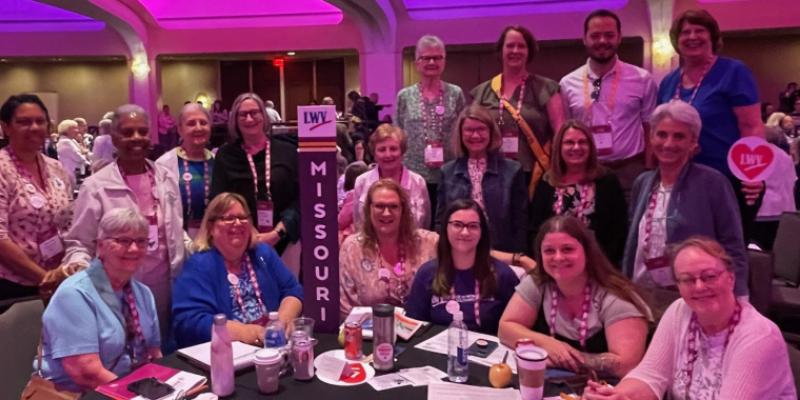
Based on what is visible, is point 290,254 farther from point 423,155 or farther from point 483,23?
point 483,23

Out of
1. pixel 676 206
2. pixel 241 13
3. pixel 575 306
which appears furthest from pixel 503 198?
pixel 241 13

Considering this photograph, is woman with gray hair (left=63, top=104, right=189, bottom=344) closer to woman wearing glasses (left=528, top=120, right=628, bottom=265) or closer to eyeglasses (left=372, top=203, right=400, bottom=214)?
eyeglasses (left=372, top=203, right=400, bottom=214)

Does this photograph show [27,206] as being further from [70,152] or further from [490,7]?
[490,7]

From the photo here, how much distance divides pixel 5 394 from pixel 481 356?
1698 millimetres

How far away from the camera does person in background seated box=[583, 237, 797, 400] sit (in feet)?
5.67

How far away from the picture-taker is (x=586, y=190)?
3.05 m

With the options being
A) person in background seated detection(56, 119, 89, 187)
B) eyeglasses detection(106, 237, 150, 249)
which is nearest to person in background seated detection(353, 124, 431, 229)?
eyeglasses detection(106, 237, 150, 249)

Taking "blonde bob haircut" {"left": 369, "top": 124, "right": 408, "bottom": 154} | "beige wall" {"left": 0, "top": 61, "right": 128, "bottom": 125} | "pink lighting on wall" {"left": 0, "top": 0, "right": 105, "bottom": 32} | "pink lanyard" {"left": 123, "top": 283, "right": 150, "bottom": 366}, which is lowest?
"pink lanyard" {"left": 123, "top": 283, "right": 150, "bottom": 366}

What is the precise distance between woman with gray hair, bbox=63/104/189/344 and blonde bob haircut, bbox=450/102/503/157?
144 cm

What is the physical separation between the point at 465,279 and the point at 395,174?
1021 millimetres

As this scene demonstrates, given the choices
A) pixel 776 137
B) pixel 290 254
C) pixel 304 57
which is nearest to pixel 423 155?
pixel 290 254

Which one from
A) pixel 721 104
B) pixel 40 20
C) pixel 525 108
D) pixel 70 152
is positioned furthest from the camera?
pixel 40 20

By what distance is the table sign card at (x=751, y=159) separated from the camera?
8.45 feet

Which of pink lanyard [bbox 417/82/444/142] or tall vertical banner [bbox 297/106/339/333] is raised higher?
pink lanyard [bbox 417/82/444/142]
